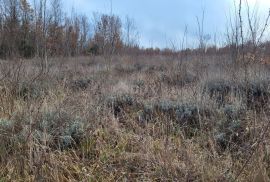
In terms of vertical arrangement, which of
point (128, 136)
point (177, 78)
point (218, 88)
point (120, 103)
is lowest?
point (128, 136)

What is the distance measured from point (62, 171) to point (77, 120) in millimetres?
884

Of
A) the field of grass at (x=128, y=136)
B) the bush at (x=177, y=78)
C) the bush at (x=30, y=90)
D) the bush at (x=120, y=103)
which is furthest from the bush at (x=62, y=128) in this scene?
the bush at (x=177, y=78)

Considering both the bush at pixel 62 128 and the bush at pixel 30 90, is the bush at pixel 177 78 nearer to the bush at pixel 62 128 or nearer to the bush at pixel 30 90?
the bush at pixel 30 90

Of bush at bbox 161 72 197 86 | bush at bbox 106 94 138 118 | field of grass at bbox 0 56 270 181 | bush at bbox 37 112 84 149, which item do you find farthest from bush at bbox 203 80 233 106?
bush at bbox 37 112 84 149

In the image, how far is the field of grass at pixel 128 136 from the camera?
373 cm

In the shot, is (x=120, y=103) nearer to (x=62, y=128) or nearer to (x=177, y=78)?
(x=62, y=128)

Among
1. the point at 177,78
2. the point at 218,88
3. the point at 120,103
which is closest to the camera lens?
the point at 120,103

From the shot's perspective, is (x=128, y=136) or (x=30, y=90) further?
(x=30, y=90)

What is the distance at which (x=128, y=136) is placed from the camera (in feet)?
14.8

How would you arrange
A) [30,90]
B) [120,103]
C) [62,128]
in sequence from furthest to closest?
1. [120,103]
2. [30,90]
3. [62,128]

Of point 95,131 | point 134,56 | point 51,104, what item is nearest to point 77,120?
point 95,131

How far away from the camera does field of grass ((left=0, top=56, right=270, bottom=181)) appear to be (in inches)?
147

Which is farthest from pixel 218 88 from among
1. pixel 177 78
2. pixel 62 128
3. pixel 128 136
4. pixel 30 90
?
pixel 62 128

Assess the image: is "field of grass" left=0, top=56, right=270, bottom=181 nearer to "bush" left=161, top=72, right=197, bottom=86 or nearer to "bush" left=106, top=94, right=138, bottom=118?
"bush" left=106, top=94, right=138, bottom=118
